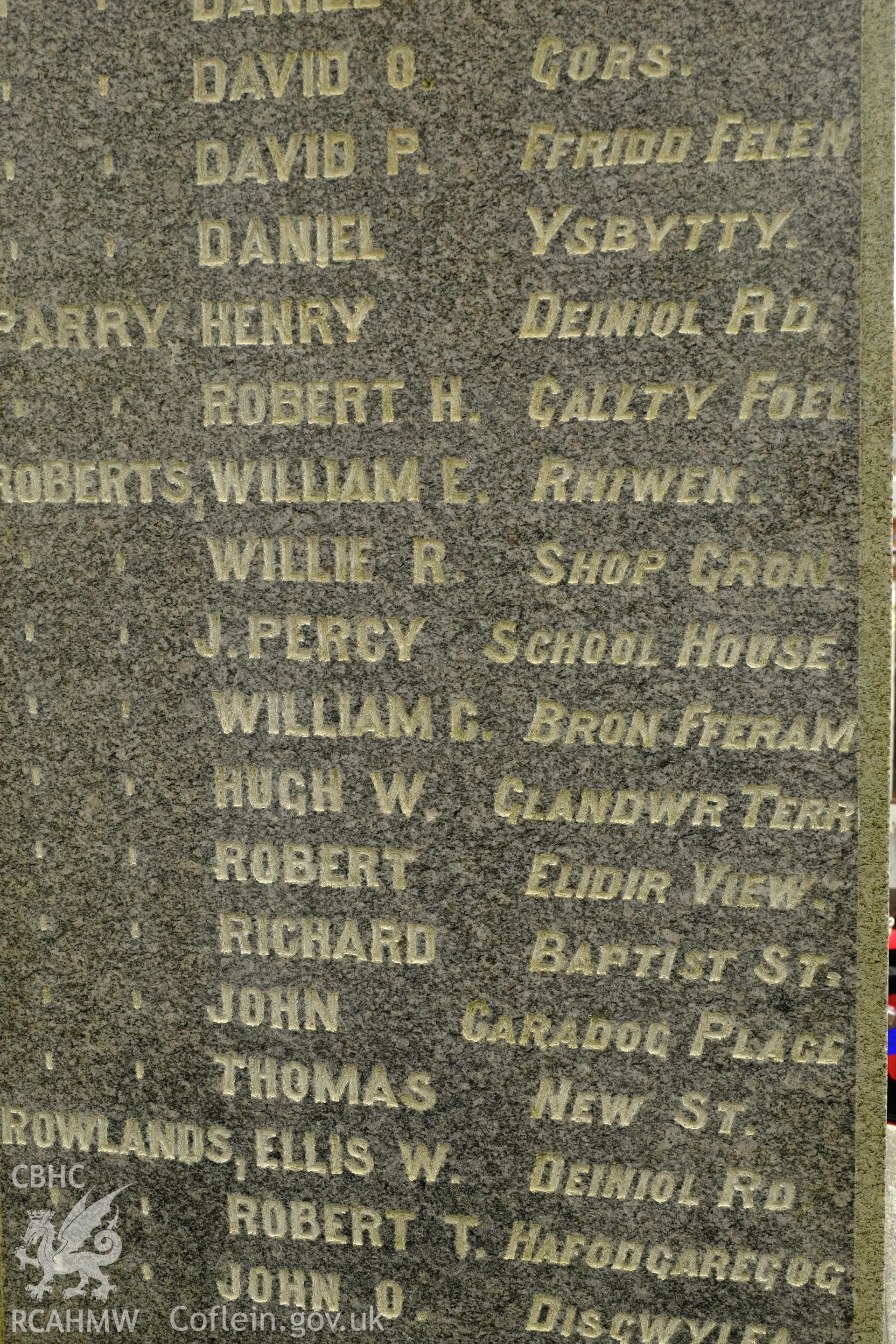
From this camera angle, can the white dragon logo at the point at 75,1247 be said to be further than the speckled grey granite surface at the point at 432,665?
Yes

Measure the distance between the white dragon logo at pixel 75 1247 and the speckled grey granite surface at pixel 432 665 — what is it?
1 cm

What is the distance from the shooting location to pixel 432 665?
77.0 inches

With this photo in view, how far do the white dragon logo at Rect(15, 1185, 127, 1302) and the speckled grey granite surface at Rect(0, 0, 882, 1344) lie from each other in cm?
1

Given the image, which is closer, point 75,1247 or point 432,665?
point 432,665

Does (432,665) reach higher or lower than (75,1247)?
higher

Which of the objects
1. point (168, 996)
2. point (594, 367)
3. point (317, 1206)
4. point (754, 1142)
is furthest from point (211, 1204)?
point (594, 367)

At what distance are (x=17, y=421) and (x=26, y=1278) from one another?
5.59 ft

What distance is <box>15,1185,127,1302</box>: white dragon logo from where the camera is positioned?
2.10 meters

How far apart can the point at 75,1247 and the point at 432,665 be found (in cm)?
137

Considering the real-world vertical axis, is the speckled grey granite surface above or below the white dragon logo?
above

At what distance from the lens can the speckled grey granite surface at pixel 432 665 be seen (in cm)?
182

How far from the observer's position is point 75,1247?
6.95 feet

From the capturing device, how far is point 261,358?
197 centimetres

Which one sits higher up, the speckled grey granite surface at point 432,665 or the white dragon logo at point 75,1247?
the speckled grey granite surface at point 432,665
